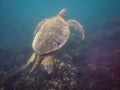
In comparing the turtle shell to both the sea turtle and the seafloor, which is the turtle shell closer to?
the sea turtle

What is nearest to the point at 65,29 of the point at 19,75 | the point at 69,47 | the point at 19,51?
the point at 69,47

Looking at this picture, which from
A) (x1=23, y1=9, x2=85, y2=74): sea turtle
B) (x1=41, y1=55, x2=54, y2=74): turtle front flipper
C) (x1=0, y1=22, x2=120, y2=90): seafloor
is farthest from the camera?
(x1=0, y1=22, x2=120, y2=90): seafloor

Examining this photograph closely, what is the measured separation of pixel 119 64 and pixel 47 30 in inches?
136

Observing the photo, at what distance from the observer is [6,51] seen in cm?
1353

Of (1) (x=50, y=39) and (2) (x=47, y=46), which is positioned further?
(1) (x=50, y=39)

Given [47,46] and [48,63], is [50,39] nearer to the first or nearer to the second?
[47,46]

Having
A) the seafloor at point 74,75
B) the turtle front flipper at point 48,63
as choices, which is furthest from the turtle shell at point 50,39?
the seafloor at point 74,75

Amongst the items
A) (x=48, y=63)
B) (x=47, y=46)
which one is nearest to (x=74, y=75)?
(x=48, y=63)

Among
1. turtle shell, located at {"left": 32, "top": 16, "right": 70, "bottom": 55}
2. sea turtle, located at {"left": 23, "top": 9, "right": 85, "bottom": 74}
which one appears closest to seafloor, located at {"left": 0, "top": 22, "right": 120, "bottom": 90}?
sea turtle, located at {"left": 23, "top": 9, "right": 85, "bottom": 74}

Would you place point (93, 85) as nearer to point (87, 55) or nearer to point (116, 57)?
point (116, 57)

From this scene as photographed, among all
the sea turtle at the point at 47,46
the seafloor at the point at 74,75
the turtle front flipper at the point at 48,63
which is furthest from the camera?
the seafloor at the point at 74,75

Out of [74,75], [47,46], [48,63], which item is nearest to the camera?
[47,46]

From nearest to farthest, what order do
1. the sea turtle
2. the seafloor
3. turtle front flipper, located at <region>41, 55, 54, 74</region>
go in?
the sea turtle, turtle front flipper, located at <region>41, 55, 54, 74</region>, the seafloor

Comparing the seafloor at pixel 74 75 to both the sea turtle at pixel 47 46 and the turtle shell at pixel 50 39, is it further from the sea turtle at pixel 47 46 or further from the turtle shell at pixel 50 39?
the turtle shell at pixel 50 39
